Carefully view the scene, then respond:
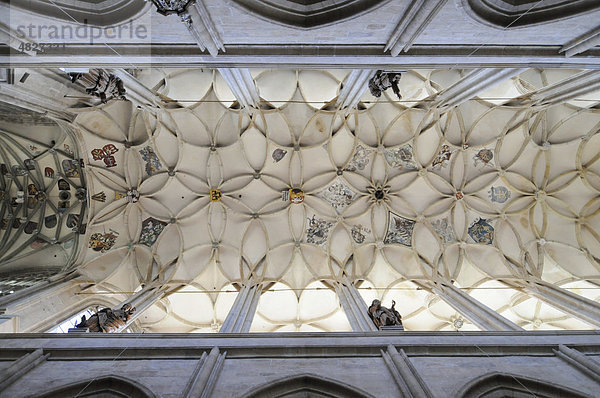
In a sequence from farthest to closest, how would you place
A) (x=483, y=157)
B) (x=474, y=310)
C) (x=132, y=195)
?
1. (x=483, y=157)
2. (x=132, y=195)
3. (x=474, y=310)

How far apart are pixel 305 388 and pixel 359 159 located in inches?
458

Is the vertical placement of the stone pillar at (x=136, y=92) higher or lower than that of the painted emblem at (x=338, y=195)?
lower

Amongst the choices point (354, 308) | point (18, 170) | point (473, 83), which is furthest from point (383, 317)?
point (18, 170)

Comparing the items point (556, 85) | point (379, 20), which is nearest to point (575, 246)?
point (556, 85)

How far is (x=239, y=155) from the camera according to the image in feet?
52.1

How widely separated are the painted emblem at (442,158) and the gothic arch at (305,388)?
12.4m

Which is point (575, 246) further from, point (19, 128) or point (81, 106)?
point (19, 128)

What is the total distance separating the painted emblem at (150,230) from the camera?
1598cm

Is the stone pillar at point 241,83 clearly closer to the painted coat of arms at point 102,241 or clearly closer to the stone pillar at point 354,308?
the stone pillar at point 354,308

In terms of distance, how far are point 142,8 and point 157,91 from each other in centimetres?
810

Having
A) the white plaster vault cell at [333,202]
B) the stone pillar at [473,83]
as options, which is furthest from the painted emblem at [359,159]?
the stone pillar at [473,83]

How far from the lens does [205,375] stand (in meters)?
5.93

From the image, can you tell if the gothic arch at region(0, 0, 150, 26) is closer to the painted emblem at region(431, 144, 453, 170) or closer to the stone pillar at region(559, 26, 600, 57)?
the stone pillar at region(559, 26, 600, 57)

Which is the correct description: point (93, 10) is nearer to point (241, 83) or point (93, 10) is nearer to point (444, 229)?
point (241, 83)
